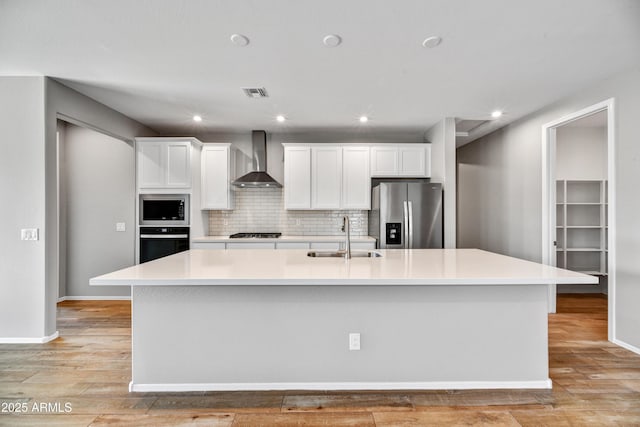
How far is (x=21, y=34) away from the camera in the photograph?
2.47 m

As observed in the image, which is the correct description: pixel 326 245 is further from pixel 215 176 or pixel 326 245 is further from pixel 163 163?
pixel 163 163

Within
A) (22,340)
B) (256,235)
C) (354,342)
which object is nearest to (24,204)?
(22,340)

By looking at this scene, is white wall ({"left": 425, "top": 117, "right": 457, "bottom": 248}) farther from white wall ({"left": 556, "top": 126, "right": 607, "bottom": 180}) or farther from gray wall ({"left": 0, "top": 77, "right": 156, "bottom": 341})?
gray wall ({"left": 0, "top": 77, "right": 156, "bottom": 341})

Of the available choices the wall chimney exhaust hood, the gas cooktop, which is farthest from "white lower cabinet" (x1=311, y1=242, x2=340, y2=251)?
the wall chimney exhaust hood

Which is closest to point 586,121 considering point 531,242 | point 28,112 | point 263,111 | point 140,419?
point 531,242

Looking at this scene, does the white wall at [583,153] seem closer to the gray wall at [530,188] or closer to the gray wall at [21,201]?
the gray wall at [530,188]

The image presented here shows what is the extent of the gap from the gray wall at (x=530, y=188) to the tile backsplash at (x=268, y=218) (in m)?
2.02

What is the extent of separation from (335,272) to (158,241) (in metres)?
3.41

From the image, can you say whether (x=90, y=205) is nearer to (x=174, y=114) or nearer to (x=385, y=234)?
(x=174, y=114)

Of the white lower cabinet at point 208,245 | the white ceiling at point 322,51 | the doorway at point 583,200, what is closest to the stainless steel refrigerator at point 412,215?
the white ceiling at point 322,51

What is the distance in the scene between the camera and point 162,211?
4.72 m

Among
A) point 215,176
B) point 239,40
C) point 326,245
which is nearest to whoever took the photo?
point 239,40

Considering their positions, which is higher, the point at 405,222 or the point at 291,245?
the point at 405,222

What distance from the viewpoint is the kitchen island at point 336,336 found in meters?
2.34
